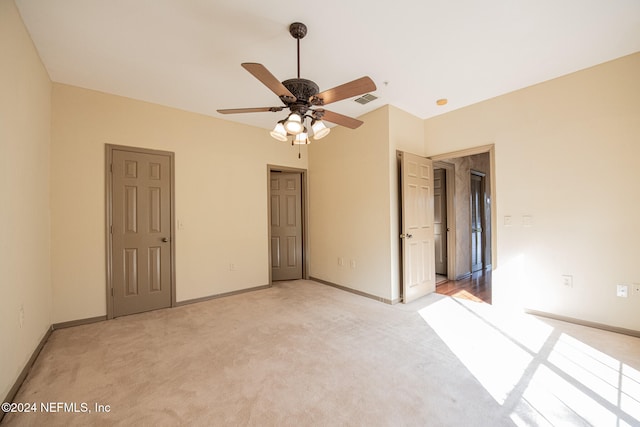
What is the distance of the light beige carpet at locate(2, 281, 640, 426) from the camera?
61.1 inches

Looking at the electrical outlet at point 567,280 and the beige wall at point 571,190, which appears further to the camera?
the electrical outlet at point 567,280

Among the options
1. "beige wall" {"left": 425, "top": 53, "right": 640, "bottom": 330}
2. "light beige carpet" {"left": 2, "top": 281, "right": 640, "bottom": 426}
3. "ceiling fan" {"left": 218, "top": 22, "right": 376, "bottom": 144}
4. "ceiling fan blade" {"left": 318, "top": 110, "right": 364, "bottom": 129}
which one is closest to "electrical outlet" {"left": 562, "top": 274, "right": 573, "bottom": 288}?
Result: "beige wall" {"left": 425, "top": 53, "right": 640, "bottom": 330}

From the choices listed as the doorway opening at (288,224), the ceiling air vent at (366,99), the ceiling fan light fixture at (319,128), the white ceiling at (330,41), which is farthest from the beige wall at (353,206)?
the ceiling fan light fixture at (319,128)

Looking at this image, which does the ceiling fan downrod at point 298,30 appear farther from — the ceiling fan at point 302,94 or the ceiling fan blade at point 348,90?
the ceiling fan blade at point 348,90

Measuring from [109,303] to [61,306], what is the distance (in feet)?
1.38

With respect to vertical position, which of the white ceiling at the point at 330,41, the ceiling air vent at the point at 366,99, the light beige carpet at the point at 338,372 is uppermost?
the white ceiling at the point at 330,41

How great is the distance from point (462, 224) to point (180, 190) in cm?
496

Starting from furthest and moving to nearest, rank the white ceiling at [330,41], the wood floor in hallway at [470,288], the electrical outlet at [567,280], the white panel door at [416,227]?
the wood floor in hallway at [470,288] < the white panel door at [416,227] < the electrical outlet at [567,280] < the white ceiling at [330,41]

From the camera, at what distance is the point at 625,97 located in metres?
2.50

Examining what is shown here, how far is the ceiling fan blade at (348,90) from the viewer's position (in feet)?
5.72

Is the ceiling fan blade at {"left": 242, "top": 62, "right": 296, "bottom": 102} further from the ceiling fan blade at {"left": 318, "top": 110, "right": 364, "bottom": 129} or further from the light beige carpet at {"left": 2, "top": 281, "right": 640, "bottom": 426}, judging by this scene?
the light beige carpet at {"left": 2, "top": 281, "right": 640, "bottom": 426}

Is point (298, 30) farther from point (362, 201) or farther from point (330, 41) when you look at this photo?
point (362, 201)

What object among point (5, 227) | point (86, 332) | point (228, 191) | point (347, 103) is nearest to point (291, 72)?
point (347, 103)

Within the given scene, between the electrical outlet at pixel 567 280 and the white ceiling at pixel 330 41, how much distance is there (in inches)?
88.3
